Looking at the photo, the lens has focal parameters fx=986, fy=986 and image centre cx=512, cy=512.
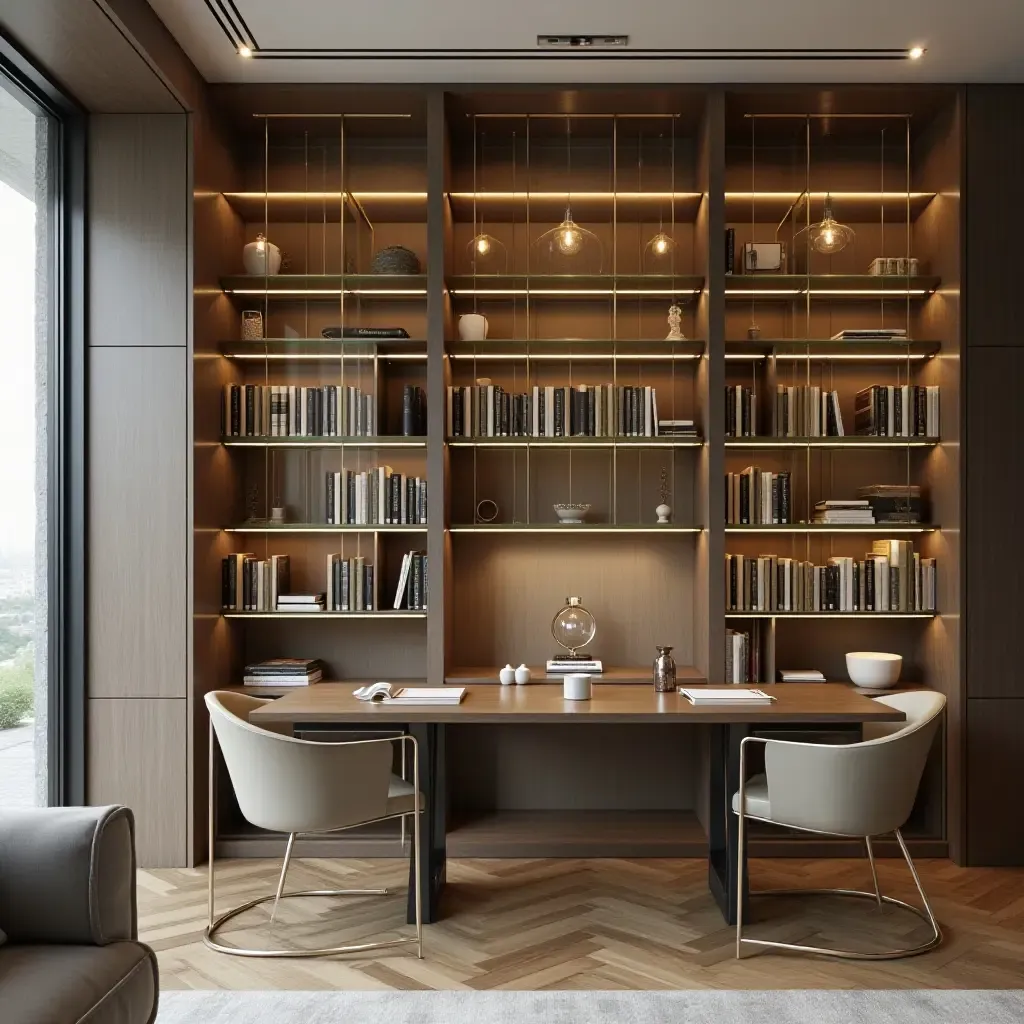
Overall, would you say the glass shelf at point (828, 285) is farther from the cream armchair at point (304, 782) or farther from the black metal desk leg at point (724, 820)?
the cream armchair at point (304, 782)

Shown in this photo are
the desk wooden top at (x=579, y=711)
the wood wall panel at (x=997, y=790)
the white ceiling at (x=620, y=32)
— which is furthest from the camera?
the wood wall panel at (x=997, y=790)

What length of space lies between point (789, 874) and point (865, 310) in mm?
2661

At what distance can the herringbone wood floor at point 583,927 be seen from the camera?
310 cm

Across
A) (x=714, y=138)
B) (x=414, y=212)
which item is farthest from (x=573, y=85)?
(x=414, y=212)

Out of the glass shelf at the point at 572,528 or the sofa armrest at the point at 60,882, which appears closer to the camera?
the sofa armrest at the point at 60,882

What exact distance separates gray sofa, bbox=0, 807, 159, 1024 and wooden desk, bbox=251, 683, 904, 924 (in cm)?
112

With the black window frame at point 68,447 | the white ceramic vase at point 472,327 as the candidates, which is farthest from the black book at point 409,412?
the black window frame at point 68,447

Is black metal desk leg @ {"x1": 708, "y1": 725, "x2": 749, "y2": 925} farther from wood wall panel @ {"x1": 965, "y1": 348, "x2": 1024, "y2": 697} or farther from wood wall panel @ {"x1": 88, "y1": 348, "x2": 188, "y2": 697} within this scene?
wood wall panel @ {"x1": 88, "y1": 348, "x2": 188, "y2": 697}

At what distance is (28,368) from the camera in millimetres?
3854

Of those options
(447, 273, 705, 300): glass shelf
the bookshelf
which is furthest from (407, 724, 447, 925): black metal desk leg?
(447, 273, 705, 300): glass shelf

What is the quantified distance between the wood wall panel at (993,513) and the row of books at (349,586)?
8.71ft

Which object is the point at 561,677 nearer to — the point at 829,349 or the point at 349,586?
the point at 349,586

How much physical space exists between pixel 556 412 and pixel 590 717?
1689 mm

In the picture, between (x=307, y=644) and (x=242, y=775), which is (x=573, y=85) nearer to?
(x=307, y=644)
